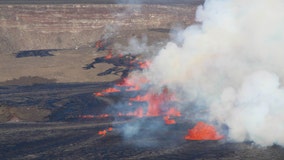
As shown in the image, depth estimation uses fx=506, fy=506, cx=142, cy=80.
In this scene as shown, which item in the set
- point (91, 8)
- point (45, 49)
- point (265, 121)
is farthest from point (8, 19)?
point (265, 121)

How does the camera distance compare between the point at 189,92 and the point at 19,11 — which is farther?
the point at 19,11

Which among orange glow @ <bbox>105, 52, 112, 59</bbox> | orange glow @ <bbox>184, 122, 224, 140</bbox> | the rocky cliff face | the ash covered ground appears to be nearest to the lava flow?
orange glow @ <bbox>184, 122, 224, 140</bbox>

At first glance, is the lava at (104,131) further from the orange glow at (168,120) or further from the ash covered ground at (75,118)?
the orange glow at (168,120)

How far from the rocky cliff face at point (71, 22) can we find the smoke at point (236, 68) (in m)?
41.8

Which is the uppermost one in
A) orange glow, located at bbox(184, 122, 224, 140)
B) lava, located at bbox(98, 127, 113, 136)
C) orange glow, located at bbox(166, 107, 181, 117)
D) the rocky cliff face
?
the rocky cliff face

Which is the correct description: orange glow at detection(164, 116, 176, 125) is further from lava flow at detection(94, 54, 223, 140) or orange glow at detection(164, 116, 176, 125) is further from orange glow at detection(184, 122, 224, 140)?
orange glow at detection(184, 122, 224, 140)

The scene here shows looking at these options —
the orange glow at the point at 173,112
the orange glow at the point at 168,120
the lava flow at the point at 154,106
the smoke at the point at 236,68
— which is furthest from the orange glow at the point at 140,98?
the orange glow at the point at 168,120

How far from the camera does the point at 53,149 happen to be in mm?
50812

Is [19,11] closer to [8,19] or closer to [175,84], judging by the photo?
[8,19]

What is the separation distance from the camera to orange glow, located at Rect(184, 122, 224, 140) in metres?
53.0

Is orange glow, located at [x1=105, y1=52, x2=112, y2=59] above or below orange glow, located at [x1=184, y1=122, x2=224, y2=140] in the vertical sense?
above

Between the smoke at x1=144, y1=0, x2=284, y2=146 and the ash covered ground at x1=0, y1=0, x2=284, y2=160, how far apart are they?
2661mm

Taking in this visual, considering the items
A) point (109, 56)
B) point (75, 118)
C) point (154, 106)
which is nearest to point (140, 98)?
point (154, 106)

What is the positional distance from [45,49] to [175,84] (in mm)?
46483
